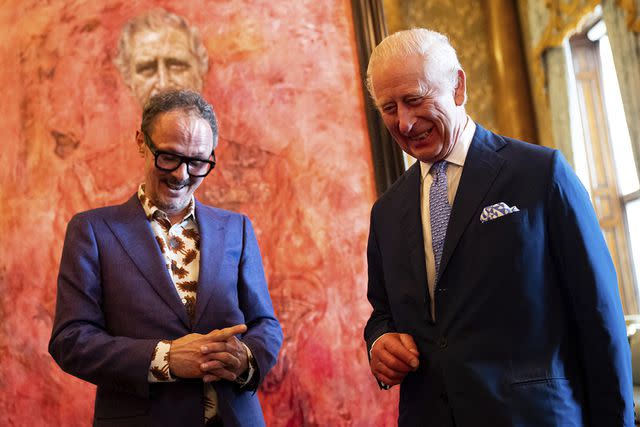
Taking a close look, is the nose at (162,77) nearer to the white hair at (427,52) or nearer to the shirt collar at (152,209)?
the shirt collar at (152,209)

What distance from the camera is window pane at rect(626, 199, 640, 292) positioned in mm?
4258

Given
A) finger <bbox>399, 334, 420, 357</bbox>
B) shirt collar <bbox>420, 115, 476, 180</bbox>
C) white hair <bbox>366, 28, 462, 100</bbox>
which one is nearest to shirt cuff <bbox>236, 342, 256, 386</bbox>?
finger <bbox>399, 334, 420, 357</bbox>

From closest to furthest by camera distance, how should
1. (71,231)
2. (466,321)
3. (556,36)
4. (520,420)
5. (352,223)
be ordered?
(520,420) → (466,321) → (71,231) → (352,223) → (556,36)

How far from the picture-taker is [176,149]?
2.19m

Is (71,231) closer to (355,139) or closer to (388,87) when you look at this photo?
(388,87)

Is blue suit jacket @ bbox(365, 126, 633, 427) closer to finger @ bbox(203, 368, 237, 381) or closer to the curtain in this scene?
finger @ bbox(203, 368, 237, 381)

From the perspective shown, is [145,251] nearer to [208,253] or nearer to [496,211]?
[208,253]

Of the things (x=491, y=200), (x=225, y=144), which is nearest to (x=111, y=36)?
(x=225, y=144)

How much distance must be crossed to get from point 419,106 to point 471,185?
0.87 ft

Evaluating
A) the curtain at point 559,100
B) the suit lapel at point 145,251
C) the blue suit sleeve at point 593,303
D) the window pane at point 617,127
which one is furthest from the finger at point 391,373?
the window pane at point 617,127

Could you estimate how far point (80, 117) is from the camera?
3.74 m

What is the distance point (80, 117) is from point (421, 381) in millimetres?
2775

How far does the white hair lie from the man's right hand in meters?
0.70

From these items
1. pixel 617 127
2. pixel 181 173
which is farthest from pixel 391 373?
pixel 617 127
